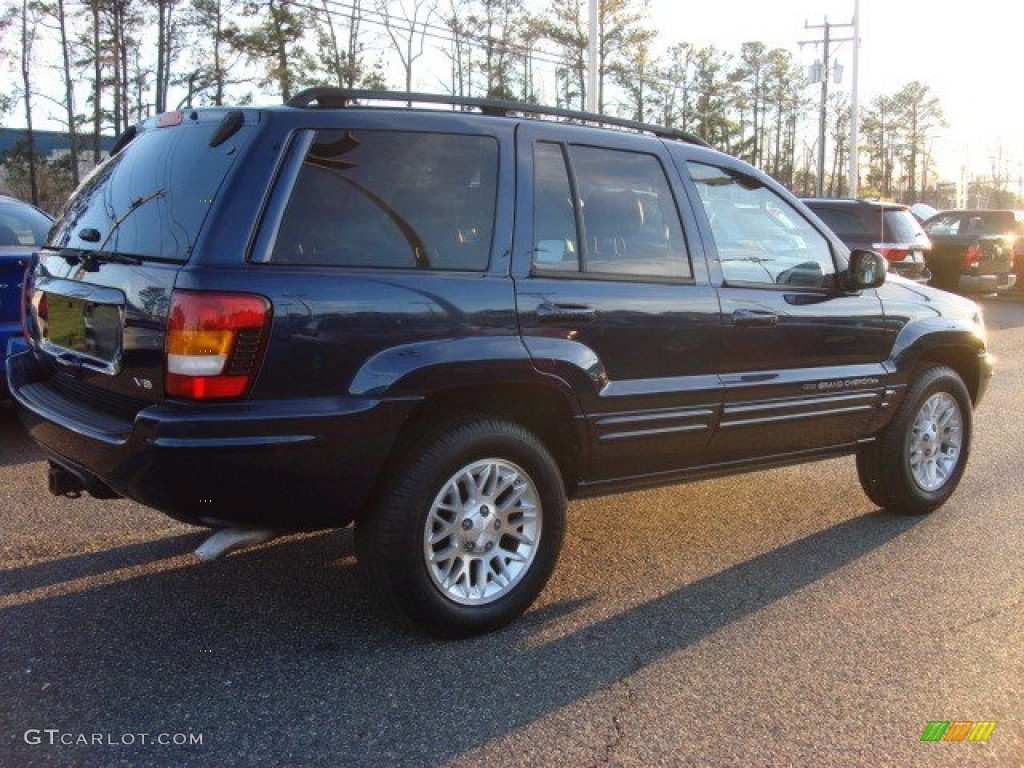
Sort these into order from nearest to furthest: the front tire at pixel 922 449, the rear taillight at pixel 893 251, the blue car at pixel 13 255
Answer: the front tire at pixel 922 449 < the blue car at pixel 13 255 < the rear taillight at pixel 893 251

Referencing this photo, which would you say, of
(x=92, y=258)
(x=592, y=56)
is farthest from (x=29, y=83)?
(x=92, y=258)

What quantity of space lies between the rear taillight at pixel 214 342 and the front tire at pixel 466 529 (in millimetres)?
671

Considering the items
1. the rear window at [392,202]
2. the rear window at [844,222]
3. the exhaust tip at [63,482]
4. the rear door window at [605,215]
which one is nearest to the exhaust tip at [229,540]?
the exhaust tip at [63,482]

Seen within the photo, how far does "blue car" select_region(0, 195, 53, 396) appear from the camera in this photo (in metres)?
5.86

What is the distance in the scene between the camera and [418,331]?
318cm

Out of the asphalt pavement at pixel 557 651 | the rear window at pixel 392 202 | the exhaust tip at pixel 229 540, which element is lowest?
the asphalt pavement at pixel 557 651

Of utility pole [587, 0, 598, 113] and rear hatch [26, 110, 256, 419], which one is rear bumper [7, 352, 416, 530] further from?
utility pole [587, 0, 598, 113]

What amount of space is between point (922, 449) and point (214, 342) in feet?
12.5

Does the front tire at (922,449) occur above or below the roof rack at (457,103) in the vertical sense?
below

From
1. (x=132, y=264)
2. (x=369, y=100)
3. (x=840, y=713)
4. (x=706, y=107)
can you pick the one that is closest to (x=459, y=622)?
(x=840, y=713)

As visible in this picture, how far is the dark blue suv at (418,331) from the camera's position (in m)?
2.97

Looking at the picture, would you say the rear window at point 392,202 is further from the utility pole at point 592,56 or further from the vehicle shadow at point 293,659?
the utility pole at point 592,56

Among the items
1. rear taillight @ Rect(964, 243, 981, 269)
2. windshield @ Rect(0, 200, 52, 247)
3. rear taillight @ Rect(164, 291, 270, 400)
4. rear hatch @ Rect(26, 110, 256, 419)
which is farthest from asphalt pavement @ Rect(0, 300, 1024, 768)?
rear taillight @ Rect(964, 243, 981, 269)

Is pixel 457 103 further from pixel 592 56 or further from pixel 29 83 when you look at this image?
pixel 29 83
